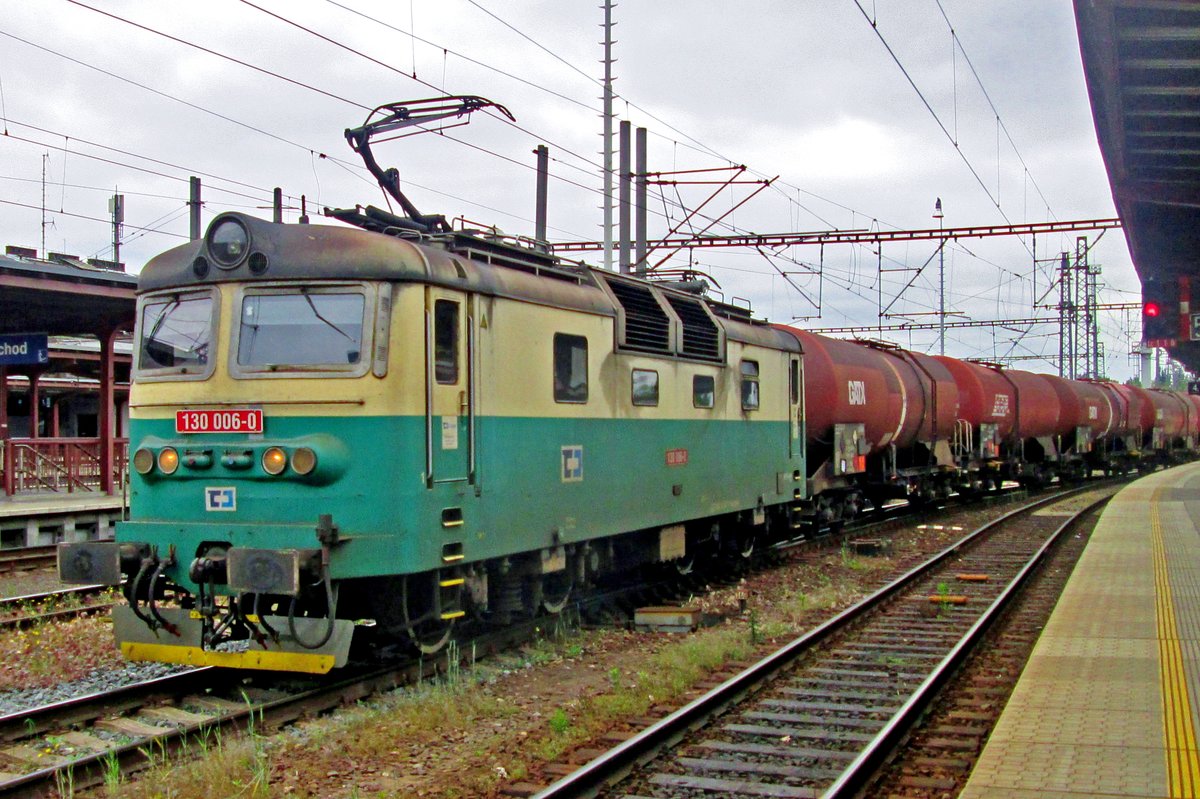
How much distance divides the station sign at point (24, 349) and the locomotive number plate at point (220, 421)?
504 inches

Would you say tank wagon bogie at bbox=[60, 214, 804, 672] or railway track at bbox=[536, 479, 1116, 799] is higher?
tank wagon bogie at bbox=[60, 214, 804, 672]

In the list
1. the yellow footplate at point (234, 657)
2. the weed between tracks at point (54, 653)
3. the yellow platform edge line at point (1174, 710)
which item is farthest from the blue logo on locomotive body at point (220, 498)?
the yellow platform edge line at point (1174, 710)

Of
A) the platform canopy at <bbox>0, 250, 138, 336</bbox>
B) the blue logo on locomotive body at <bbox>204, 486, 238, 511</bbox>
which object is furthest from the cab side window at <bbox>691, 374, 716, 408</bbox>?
the platform canopy at <bbox>0, 250, 138, 336</bbox>

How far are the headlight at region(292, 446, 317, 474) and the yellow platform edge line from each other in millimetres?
5677

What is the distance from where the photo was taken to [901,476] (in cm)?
2219

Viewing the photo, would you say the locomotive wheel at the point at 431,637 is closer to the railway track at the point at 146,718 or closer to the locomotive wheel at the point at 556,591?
the railway track at the point at 146,718

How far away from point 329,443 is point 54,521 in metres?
13.1

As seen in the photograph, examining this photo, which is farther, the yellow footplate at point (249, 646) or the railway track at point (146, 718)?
the yellow footplate at point (249, 646)

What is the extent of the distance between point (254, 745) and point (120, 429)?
3079 centimetres

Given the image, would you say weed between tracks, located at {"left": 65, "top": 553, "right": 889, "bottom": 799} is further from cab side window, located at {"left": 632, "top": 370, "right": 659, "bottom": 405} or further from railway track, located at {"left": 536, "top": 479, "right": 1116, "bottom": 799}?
cab side window, located at {"left": 632, "top": 370, "right": 659, "bottom": 405}

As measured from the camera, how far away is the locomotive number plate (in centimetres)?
838

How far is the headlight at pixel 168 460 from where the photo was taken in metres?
8.58

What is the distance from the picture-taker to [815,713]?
8.16 meters

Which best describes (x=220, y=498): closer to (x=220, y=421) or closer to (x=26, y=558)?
(x=220, y=421)
